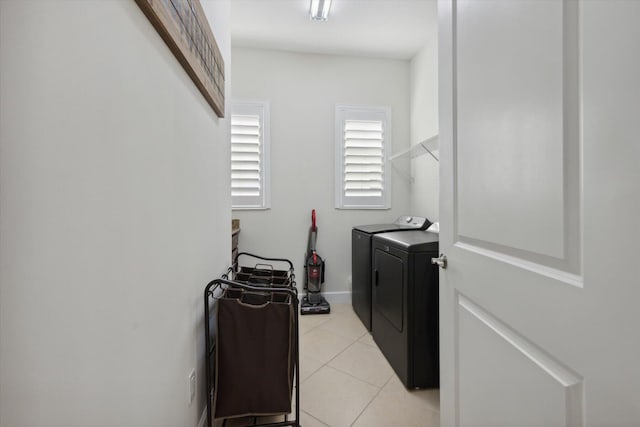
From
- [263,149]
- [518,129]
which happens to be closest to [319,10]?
[263,149]

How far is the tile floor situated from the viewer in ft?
4.80

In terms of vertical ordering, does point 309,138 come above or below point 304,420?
above

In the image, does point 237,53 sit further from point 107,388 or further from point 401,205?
point 107,388

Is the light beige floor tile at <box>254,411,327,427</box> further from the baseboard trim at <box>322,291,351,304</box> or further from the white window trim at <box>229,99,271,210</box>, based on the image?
the white window trim at <box>229,99,271,210</box>

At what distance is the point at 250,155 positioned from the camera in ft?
9.65

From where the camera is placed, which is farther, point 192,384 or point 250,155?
point 250,155

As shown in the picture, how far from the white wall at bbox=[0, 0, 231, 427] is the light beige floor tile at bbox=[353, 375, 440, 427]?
1.00 metres

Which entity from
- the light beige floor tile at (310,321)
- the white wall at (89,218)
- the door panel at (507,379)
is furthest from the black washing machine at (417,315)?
the white wall at (89,218)

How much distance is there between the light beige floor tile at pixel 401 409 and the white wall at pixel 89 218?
1.00 metres

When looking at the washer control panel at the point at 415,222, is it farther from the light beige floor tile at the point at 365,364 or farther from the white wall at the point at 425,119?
the light beige floor tile at the point at 365,364

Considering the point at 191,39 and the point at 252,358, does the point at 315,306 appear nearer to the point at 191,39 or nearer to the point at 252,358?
the point at 252,358

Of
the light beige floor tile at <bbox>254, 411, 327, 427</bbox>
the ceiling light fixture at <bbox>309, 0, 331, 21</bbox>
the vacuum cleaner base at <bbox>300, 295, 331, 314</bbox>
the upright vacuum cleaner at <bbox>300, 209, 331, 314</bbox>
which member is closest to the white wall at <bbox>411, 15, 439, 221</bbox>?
the ceiling light fixture at <bbox>309, 0, 331, 21</bbox>

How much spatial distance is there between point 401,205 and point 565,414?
8.68ft

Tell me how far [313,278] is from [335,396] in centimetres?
139
